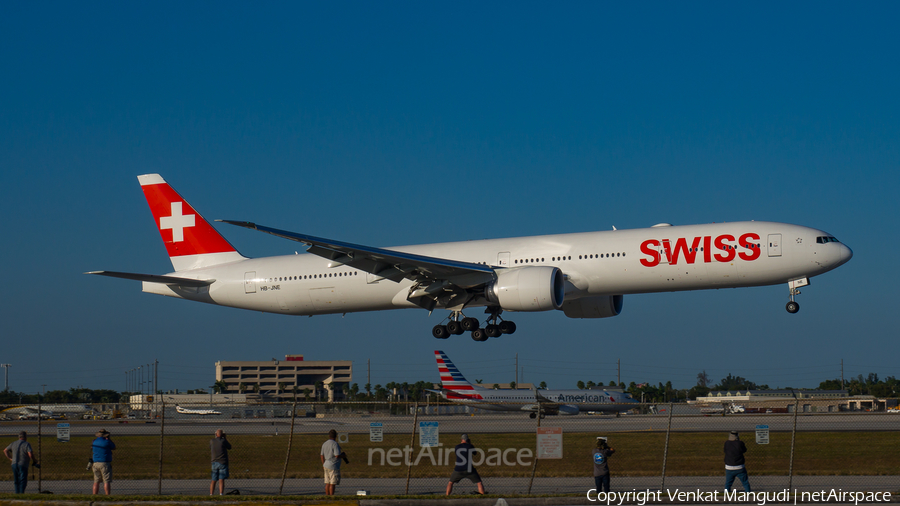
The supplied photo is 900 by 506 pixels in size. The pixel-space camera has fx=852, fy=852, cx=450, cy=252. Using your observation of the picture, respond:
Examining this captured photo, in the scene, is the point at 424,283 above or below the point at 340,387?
above

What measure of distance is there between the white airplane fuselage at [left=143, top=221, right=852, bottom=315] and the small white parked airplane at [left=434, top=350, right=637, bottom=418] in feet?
98.7

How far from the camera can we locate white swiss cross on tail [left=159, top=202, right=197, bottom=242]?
45.4 metres

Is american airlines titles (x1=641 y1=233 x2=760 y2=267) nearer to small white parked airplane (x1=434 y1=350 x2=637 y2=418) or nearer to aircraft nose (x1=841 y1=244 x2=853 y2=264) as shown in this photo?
aircraft nose (x1=841 y1=244 x2=853 y2=264)

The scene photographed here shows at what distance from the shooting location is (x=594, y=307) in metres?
40.7

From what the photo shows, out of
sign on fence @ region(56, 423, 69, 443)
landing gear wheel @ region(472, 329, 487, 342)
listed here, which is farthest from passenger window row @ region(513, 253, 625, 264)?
sign on fence @ region(56, 423, 69, 443)

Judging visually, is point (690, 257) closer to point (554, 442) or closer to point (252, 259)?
point (554, 442)

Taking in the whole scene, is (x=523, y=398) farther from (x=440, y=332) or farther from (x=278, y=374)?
(x=278, y=374)

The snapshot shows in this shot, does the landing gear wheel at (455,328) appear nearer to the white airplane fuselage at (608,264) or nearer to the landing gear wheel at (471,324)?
the landing gear wheel at (471,324)

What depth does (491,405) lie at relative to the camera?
71125 mm

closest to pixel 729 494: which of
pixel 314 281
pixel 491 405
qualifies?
pixel 314 281

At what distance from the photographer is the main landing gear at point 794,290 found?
33375 mm

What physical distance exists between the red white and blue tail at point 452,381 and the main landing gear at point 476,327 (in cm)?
3124

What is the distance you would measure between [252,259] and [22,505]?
1056 inches

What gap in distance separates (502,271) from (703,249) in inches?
321
